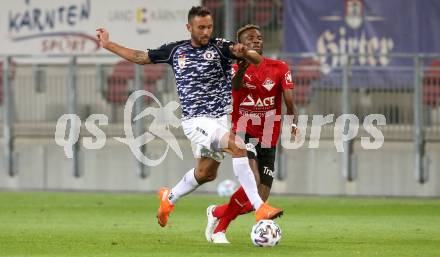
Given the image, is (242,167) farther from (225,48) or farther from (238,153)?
(225,48)

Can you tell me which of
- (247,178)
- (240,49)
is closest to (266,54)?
(247,178)

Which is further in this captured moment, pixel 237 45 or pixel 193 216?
pixel 193 216

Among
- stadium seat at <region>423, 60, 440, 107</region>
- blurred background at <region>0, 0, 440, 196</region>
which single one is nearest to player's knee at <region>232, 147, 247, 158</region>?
blurred background at <region>0, 0, 440, 196</region>

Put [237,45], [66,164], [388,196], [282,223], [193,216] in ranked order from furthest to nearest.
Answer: [66,164] → [388,196] → [193,216] → [282,223] → [237,45]

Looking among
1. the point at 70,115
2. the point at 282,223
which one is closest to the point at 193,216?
the point at 282,223

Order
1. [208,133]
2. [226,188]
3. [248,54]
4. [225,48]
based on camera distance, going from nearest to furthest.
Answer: [248,54], [208,133], [225,48], [226,188]

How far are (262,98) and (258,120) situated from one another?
26 centimetres

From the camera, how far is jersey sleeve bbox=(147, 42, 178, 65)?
1505 centimetres

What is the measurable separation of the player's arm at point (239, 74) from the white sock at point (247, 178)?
96cm

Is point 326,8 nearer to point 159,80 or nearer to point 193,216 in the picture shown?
point 159,80

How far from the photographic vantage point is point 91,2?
89.5 ft

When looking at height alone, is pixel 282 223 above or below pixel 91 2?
below

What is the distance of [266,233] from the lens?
46.1ft

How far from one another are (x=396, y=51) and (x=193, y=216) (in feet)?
23.7
